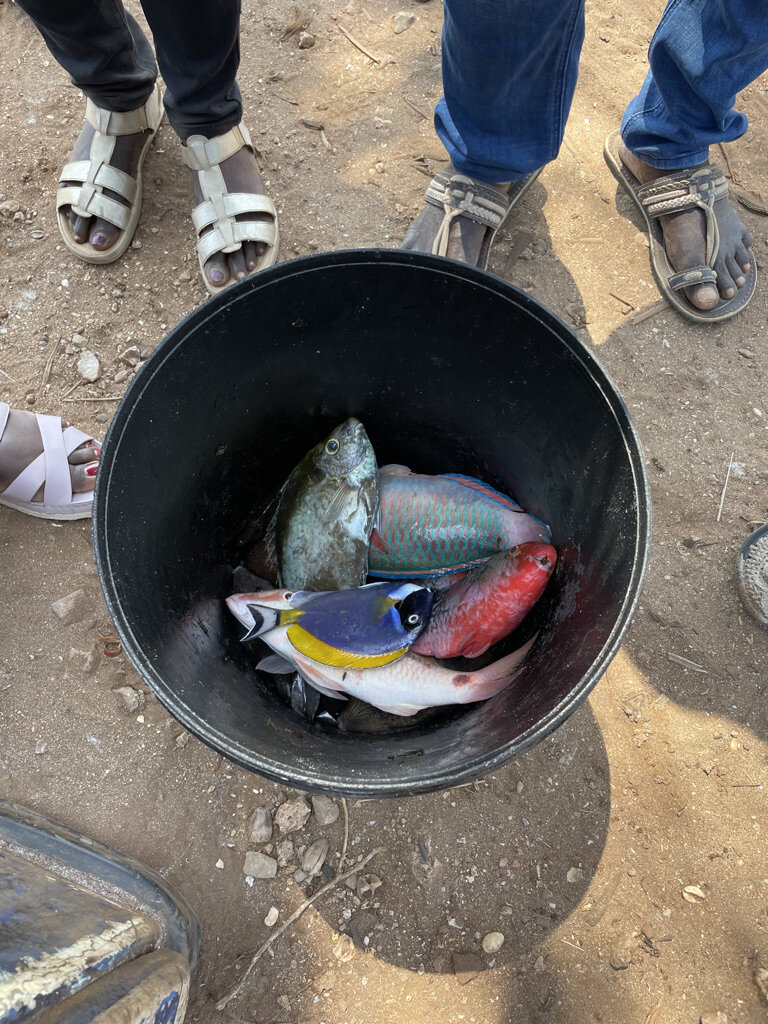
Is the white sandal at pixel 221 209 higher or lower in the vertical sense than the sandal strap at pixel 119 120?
lower

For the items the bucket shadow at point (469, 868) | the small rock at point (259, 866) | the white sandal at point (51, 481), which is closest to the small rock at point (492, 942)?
the bucket shadow at point (469, 868)

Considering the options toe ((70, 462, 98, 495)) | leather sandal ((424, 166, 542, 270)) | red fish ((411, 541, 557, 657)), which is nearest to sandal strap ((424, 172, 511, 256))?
leather sandal ((424, 166, 542, 270))

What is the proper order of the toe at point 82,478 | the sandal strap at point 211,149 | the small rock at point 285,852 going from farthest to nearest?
1. the sandal strap at point 211,149
2. the toe at point 82,478
3. the small rock at point 285,852

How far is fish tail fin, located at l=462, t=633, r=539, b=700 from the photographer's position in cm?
140

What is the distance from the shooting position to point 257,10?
2.65 m

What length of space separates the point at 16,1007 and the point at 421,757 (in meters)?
0.70

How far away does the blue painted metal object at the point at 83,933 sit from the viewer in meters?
0.96

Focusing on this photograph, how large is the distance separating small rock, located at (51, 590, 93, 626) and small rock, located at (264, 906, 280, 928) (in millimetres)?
917

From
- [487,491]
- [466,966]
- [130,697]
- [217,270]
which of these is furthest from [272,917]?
[217,270]

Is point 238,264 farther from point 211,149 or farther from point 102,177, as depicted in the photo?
point 102,177

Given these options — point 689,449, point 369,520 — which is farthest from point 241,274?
point 689,449

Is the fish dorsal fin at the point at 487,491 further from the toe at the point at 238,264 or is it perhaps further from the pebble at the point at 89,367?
the pebble at the point at 89,367

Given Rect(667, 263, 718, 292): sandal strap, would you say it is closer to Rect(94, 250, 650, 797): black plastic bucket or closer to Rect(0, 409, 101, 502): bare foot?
Rect(94, 250, 650, 797): black plastic bucket

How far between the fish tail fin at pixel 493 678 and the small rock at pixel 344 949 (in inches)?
28.1
